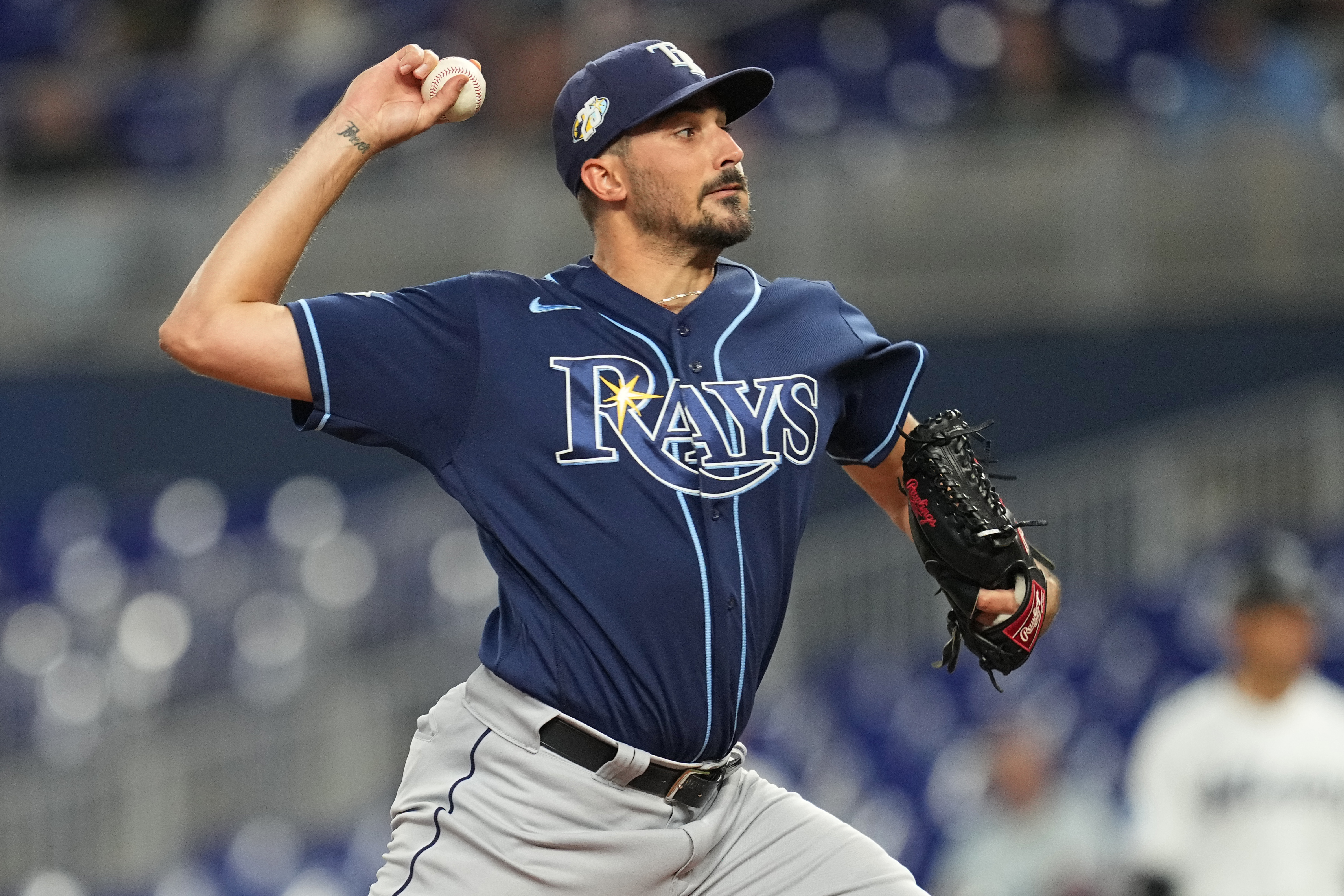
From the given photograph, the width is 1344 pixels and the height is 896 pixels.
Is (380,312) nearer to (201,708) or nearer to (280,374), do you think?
(280,374)

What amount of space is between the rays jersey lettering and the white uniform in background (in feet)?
9.57

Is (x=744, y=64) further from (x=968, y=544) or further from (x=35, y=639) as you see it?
(x=968, y=544)

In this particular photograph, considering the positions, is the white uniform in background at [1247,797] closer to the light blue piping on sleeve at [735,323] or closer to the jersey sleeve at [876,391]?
the jersey sleeve at [876,391]

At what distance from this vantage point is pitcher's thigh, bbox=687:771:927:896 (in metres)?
3.64

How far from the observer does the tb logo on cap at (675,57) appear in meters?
3.87

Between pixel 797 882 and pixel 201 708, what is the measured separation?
636 cm

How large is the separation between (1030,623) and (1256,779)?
260cm

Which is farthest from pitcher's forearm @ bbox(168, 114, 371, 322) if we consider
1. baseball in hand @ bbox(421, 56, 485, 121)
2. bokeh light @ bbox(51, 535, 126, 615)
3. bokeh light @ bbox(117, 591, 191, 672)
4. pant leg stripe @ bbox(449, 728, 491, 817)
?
bokeh light @ bbox(51, 535, 126, 615)

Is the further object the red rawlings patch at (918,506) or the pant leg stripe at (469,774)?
the red rawlings patch at (918,506)

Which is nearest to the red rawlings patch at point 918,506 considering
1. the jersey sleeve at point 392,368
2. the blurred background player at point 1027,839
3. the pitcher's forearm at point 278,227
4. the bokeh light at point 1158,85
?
the jersey sleeve at point 392,368

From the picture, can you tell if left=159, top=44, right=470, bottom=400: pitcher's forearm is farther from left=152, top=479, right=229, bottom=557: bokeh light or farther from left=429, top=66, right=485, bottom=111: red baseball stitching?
left=152, top=479, right=229, bottom=557: bokeh light

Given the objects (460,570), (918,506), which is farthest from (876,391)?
(460,570)

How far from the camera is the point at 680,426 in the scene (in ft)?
12.0

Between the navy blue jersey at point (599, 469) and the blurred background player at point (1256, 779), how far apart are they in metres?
2.79
